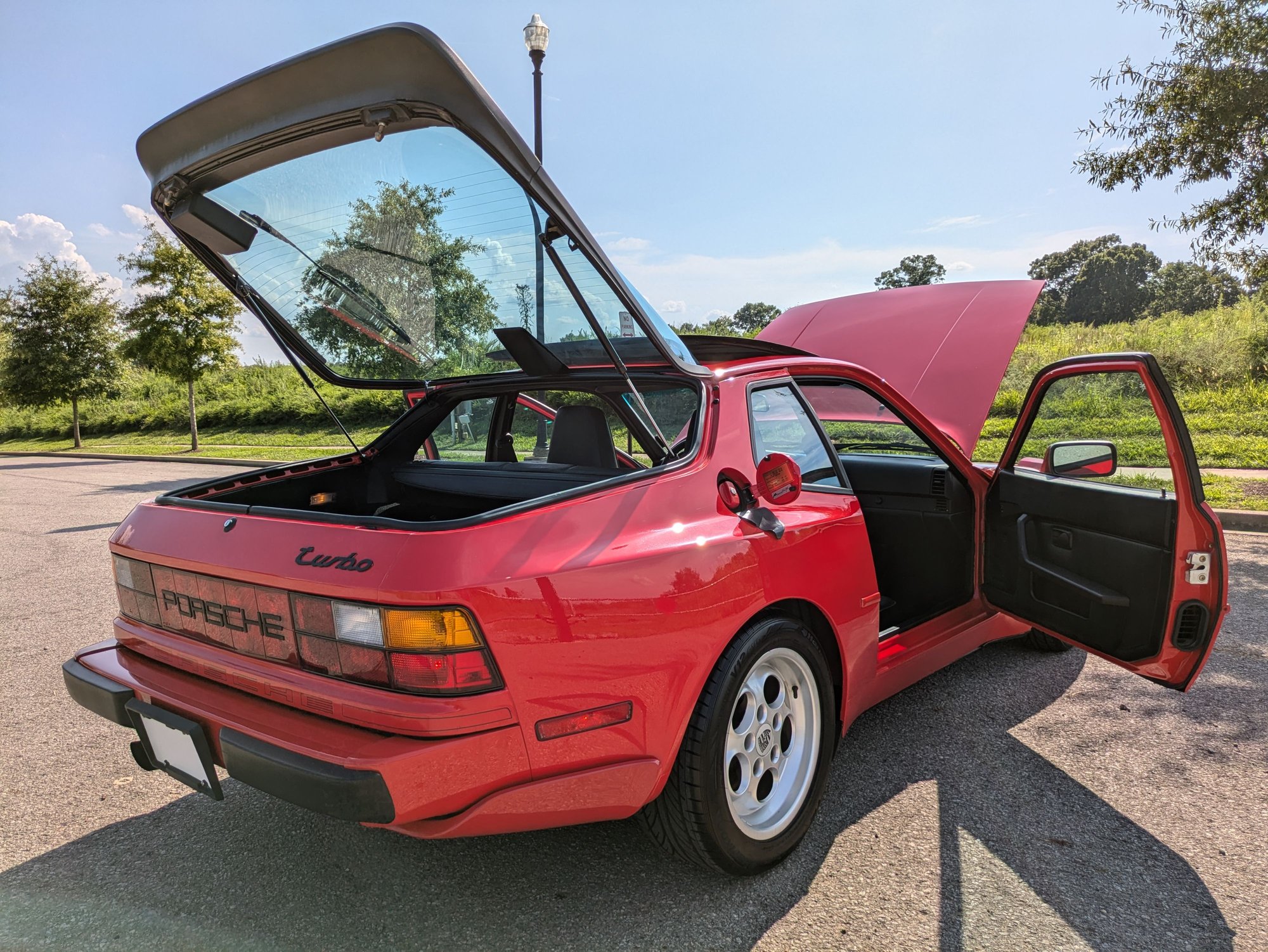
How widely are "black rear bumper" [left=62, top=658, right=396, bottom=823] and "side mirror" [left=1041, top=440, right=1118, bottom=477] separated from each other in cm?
269

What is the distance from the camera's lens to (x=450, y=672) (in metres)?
1.85

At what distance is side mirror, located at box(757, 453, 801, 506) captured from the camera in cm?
246

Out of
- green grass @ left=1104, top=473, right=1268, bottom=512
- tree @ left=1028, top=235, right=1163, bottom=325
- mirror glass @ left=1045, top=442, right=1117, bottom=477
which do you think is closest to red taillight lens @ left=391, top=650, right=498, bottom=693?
mirror glass @ left=1045, top=442, right=1117, bottom=477

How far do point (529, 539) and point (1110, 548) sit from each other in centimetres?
223

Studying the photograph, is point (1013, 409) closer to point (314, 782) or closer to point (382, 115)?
point (382, 115)

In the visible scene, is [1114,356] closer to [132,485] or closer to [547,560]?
[547,560]

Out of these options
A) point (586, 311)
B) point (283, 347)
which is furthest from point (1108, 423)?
point (283, 347)

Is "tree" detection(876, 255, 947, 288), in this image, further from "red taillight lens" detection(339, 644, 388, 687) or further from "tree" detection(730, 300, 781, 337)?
"red taillight lens" detection(339, 644, 388, 687)

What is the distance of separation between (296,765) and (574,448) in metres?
1.63

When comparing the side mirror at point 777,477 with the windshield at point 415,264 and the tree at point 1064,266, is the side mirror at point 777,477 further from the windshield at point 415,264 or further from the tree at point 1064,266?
the tree at point 1064,266

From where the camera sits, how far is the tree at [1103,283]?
49.7 m

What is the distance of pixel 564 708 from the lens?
1.95 metres

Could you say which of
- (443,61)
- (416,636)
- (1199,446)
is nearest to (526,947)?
(416,636)

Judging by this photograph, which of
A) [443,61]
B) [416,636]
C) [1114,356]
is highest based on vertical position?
[443,61]
